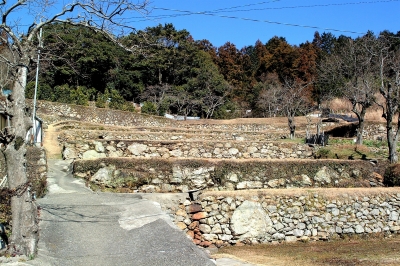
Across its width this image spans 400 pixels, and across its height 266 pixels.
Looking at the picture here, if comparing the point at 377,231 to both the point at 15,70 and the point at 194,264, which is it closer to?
the point at 194,264

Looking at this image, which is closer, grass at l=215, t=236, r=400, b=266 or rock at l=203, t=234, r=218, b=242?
grass at l=215, t=236, r=400, b=266

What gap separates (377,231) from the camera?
9.62 m

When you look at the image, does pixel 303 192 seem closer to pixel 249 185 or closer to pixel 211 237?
pixel 211 237

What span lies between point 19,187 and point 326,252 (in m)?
6.09

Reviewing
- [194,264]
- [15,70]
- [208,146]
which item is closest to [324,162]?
[208,146]

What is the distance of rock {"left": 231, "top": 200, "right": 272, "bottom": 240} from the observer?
28.7 ft

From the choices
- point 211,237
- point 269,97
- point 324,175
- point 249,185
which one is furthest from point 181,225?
point 269,97

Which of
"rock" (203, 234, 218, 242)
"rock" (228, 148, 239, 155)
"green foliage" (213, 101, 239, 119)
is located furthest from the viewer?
"green foliage" (213, 101, 239, 119)

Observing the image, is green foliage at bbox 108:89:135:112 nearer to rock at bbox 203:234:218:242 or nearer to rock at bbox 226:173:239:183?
rock at bbox 226:173:239:183

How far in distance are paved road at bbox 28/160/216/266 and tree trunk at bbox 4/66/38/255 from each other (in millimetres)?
321

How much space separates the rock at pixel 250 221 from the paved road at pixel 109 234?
4.90 feet

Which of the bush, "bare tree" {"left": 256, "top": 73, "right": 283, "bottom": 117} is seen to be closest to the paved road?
the bush

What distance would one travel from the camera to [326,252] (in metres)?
8.04

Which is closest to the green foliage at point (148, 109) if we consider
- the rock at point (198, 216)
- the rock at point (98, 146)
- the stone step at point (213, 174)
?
the rock at point (98, 146)
